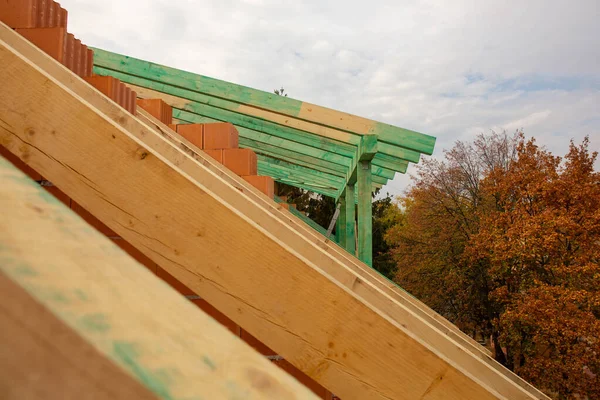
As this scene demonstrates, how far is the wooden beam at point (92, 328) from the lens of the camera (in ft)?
1.40

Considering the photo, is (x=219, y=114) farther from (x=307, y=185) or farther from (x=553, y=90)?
(x=553, y=90)

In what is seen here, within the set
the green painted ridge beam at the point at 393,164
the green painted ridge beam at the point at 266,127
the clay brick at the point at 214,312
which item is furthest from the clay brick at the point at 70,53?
the green painted ridge beam at the point at 393,164

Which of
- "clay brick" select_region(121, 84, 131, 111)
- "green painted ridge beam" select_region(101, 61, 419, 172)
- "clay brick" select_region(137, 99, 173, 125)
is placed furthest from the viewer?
"green painted ridge beam" select_region(101, 61, 419, 172)

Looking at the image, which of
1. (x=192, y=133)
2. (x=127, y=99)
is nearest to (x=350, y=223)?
→ (x=192, y=133)

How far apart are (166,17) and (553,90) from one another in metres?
32.7

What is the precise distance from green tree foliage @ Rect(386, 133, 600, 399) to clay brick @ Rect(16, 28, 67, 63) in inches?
493

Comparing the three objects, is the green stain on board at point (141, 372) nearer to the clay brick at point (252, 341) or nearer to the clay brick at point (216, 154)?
the clay brick at point (252, 341)

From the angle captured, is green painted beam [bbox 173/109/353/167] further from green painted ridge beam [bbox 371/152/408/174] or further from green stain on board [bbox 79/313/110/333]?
green stain on board [bbox 79/313/110/333]

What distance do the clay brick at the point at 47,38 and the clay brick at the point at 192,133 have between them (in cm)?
214

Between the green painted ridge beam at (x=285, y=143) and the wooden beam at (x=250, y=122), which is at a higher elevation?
the wooden beam at (x=250, y=122)

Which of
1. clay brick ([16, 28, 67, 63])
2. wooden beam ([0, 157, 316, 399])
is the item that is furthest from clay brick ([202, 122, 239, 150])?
wooden beam ([0, 157, 316, 399])

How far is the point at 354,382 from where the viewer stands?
3.80 feet

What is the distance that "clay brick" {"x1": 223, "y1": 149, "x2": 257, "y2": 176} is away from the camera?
430cm

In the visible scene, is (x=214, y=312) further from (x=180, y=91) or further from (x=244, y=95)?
(x=180, y=91)
